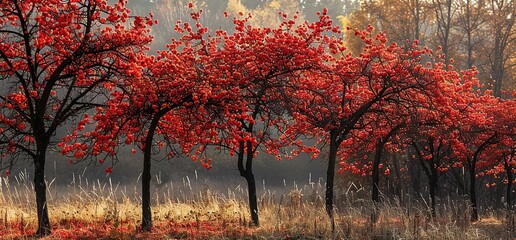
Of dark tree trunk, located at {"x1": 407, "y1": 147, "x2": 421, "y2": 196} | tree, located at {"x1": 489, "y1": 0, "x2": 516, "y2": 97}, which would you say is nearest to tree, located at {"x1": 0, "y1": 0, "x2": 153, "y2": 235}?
dark tree trunk, located at {"x1": 407, "y1": 147, "x2": 421, "y2": 196}

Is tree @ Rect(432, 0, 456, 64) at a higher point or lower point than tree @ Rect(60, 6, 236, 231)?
higher

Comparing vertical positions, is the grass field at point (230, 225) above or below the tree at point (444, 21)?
below

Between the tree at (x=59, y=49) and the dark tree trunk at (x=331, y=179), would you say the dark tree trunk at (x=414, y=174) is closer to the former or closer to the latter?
the dark tree trunk at (x=331, y=179)

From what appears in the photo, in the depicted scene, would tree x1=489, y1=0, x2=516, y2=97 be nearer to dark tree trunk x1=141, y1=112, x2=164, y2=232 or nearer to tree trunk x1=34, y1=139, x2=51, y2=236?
dark tree trunk x1=141, y1=112, x2=164, y2=232

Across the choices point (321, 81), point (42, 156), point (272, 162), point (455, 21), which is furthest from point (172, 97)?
point (272, 162)

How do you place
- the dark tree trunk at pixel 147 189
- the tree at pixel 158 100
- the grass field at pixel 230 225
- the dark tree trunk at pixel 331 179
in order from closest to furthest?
the grass field at pixel 230 225 < the tree at pixel 158 100 < the dark tree trunk at pixel 147 189 < the dark tree trunk at pixel 331 179

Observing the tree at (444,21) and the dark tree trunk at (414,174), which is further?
the tree at (444,21)

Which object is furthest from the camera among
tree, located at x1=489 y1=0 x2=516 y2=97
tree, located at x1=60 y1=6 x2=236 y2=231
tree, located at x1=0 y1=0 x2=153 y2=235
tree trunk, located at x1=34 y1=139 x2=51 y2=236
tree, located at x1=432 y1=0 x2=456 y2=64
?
tree, located at x1=489 y1=0 x2=516 y2=97

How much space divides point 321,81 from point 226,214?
16.3 ft

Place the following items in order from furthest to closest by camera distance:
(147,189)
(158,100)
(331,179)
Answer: (331,179), (147,189), (158,100)

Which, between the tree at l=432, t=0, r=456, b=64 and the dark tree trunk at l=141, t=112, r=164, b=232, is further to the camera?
the tree at l=432, t=0, r=456, b=64

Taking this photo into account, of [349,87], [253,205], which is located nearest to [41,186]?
[253,205]

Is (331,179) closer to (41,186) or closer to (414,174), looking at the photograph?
(41,186)

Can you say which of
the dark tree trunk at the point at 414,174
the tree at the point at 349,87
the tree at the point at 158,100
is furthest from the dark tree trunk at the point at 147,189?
the dark tree trunk at the point at 414,174
